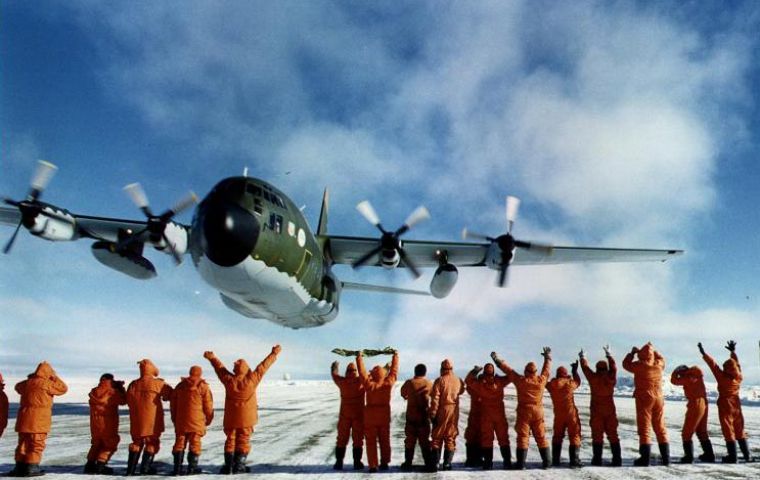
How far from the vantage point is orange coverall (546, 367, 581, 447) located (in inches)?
354

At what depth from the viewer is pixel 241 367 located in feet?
27.5

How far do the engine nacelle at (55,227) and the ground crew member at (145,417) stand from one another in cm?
1113

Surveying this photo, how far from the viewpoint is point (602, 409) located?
9211 millimetres

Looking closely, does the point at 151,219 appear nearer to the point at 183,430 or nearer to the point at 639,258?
the point at 183,430

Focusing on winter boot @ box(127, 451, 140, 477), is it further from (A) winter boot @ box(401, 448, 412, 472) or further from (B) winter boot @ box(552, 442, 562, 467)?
(B) winter boot @ box(552, 442, 562, 467)

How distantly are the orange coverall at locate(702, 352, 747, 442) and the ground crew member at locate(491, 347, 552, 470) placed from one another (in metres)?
3.74

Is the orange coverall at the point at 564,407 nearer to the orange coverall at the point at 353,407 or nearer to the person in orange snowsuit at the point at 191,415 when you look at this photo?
the orange coverall at the point at 353,407

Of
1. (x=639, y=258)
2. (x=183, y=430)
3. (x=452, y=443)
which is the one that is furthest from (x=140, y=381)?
(x=639, y=258)

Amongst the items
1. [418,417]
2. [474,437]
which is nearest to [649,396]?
[474,437]

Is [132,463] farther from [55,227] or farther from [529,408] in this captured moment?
[55,227]

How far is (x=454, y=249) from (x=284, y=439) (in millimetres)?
11313

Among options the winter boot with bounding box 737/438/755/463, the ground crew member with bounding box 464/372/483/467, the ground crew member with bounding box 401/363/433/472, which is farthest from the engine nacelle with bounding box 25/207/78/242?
the winter boot with bounding box 737/438/755/463

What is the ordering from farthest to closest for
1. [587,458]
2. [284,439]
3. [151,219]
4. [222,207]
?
[151,219]
[284,439]
[222,207]
[587,458]

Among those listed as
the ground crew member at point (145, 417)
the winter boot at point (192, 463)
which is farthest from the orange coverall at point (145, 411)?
the winter boot at point (192, 463)
